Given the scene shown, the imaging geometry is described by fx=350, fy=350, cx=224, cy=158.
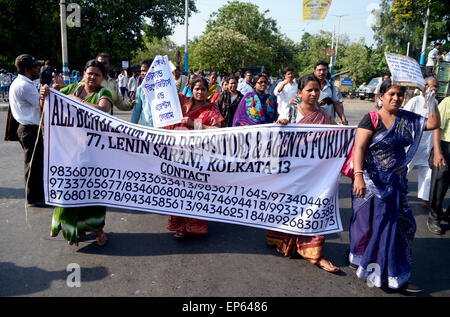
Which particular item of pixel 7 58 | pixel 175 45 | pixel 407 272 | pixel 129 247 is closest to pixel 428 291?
pixel 407 272

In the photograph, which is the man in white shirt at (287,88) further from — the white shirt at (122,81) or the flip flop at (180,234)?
the white shirt at (122,81)

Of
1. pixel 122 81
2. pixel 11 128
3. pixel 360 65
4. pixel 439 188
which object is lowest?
pixel 439 188

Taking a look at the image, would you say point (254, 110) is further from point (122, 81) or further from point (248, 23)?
point (248, 23)

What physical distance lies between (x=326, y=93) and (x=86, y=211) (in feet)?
12.3

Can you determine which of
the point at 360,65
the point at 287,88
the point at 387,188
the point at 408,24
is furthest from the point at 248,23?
the point at 387,188

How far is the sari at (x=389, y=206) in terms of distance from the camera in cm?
284

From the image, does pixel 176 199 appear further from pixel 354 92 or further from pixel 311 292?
pixel 354 92

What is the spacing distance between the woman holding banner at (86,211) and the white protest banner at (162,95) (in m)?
0.52

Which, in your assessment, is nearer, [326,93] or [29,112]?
[29,112]

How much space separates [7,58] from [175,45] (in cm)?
7194

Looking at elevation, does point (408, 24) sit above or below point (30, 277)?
above

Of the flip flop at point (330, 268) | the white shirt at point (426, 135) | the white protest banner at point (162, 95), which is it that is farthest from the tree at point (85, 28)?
the flip flop at point (330, 268)

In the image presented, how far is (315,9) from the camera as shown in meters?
18.3

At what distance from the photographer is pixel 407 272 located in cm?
288
